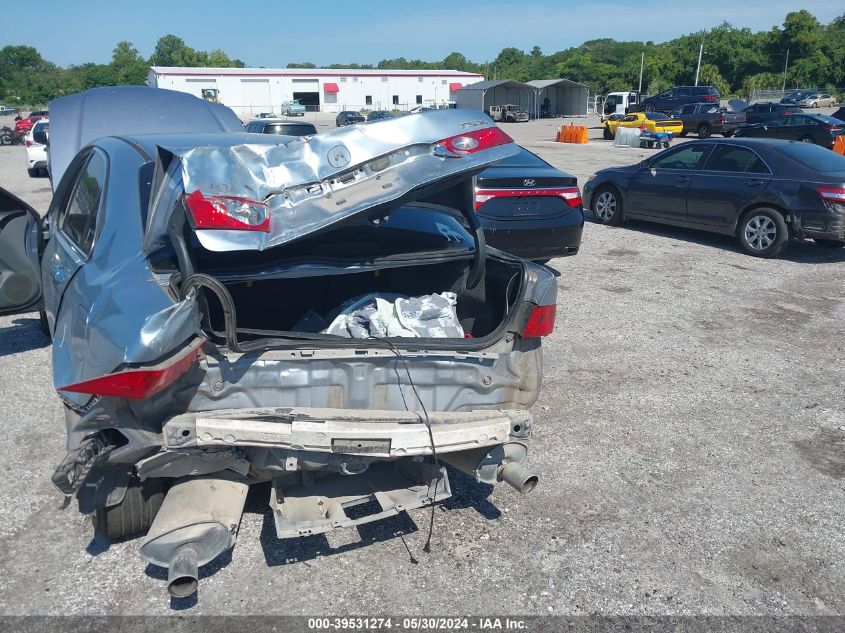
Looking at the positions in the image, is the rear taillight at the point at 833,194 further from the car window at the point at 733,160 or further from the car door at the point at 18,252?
the car door at the point at 18,252

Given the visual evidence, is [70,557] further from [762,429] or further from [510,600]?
[762,429]

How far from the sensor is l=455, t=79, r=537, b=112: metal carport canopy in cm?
5750

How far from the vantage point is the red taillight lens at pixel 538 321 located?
343 cm

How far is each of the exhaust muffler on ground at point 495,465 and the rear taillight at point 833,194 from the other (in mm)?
7479

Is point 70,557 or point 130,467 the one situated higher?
point 130,467

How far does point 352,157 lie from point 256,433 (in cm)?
121

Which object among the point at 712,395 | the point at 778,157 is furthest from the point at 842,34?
the point at 712,395

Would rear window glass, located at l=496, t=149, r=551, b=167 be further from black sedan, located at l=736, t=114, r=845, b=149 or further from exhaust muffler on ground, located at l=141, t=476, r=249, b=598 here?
black sedan, located at l=736, t=114, r=845, b=149

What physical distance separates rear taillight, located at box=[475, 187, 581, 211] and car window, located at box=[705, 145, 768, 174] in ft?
10.4

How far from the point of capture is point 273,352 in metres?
2.98

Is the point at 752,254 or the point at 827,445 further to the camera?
the point at 752,254

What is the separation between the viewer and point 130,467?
3070 millimetres

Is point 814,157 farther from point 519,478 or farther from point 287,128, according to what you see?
point 287,128

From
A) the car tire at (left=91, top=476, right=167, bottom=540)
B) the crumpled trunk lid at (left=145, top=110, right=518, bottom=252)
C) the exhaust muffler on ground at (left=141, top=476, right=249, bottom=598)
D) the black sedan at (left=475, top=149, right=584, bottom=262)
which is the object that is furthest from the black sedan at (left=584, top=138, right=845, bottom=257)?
the car tire at (left=91, top=476, right=167, bottom=540)
